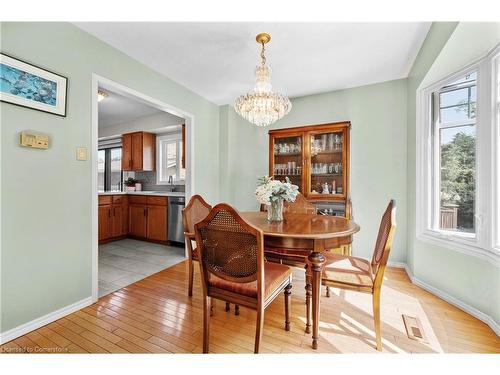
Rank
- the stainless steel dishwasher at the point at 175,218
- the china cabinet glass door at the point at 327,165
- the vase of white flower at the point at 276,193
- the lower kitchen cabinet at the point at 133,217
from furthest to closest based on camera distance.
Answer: the lower kitchen cabinet at the point at 133,217 < the stainless steel dishwasher at the point at 175,218 < the china cabinet glass door at the point at 327,165 < the vase of white flower at the point at 276,193

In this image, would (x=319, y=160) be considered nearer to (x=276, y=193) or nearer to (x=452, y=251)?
(x=276, y=193)

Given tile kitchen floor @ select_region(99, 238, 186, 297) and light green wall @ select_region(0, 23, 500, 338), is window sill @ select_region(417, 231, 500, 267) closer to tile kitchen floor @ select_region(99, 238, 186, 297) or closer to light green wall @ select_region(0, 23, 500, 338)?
light green wall @ select_region(0, 23, 500, 338)

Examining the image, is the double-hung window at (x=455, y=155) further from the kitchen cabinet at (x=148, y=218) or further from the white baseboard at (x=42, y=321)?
the kitchen cabinet at (x=148, y=218)

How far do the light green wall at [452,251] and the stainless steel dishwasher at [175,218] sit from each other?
10.5ft

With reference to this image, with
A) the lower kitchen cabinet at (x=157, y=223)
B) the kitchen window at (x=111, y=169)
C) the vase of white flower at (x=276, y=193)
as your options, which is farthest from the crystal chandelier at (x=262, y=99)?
the kitchen window at (x=111, y=169)

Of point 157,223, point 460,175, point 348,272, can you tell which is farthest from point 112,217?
point 460,175

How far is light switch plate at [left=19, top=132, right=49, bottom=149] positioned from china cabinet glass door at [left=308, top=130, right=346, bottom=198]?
111 inches

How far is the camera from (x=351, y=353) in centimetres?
140

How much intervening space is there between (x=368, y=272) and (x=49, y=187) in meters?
2.46

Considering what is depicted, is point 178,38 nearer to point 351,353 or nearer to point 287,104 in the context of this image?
point 287,104

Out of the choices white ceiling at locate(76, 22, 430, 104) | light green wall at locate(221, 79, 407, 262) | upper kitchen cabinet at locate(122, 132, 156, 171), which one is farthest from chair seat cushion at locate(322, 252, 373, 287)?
upper kitchen cabinet at locate(122, 132, 156, 171)

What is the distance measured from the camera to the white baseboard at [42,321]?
150 centimetres

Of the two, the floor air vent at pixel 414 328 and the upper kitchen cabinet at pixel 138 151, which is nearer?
the floor air vent at pixel 414 328
